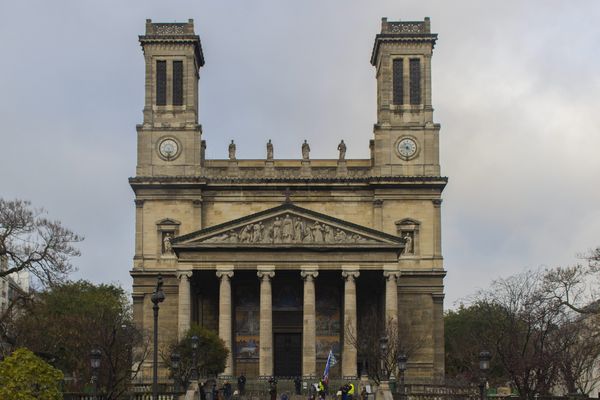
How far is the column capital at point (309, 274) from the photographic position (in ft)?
274

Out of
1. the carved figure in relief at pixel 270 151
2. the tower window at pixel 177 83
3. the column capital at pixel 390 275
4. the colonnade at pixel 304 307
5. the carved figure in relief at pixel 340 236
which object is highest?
the tower window at pixel 177 83

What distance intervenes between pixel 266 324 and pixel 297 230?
23.7ft

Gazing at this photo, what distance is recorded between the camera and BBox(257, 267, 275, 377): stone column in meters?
81.4

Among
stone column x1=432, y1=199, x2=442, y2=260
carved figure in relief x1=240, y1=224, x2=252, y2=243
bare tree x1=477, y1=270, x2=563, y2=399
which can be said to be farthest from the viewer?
stone column x1=432, y1=199, x2=442, y2=260

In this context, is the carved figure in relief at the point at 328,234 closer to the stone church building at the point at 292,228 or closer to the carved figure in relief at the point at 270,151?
the stone church building at the point at 292,228

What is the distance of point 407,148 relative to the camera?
311ft

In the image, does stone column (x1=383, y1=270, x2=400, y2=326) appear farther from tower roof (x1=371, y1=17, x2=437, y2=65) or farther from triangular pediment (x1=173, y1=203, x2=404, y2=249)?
tower roof (x1=371, y1=17, x2=437, y2=65)

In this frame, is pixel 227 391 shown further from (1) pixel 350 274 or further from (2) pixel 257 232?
(2) pixel 257 232

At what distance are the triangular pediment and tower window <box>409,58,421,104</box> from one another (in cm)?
1678

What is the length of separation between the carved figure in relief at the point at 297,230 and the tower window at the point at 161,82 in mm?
18540

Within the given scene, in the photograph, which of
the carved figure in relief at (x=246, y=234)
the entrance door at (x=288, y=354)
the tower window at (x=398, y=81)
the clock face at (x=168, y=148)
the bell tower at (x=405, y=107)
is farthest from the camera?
the tower window at (x=398, y=81)

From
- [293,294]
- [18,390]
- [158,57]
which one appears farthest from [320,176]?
[18,390]

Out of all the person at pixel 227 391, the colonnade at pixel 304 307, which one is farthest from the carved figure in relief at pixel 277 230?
the person at pixel 227 391

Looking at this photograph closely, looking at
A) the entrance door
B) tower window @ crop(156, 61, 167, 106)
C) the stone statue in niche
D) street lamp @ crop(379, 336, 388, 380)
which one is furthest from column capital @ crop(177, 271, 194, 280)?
the stone statue in niche
